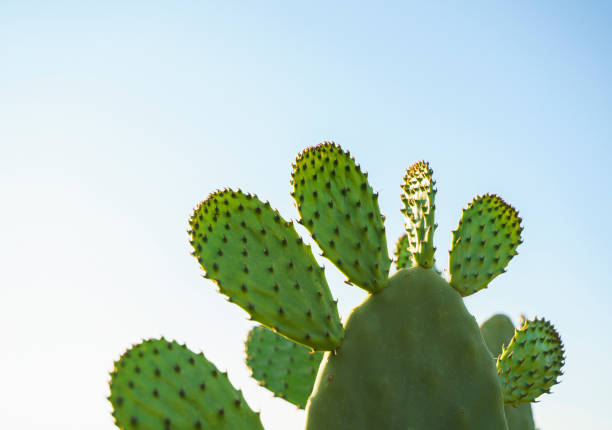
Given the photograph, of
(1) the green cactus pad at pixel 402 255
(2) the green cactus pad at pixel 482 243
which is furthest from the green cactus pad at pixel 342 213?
(1) the green cactus pad at pixel 402 255

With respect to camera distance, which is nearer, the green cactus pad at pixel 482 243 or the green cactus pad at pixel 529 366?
the green cactus pad at pixel 482 243

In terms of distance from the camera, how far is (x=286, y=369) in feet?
9.65

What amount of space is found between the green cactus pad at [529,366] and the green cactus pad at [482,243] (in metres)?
0.43

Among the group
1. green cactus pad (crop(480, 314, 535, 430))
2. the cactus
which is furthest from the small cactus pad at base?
green cactus pad (crop(480, 314, 535, 430))

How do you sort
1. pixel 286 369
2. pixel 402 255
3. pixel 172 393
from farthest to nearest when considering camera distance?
pixel 402 255, pixel 286 369, pixel 172 393

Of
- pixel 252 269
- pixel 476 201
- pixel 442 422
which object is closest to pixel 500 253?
pixel 476 201

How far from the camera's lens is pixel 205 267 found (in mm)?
1832

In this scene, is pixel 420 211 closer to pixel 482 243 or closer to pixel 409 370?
pixel 482 243

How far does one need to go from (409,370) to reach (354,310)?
0.91ft

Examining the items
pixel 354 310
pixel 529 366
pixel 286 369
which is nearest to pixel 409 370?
pixel 354 310

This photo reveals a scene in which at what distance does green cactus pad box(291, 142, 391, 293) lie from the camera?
196 cm

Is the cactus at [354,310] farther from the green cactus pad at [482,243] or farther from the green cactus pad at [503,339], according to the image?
the green cactus pad at [503,339]

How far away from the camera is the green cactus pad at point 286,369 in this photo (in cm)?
290

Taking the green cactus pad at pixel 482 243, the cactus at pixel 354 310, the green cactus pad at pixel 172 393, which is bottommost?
the green cactus pad at pixel 172 393
